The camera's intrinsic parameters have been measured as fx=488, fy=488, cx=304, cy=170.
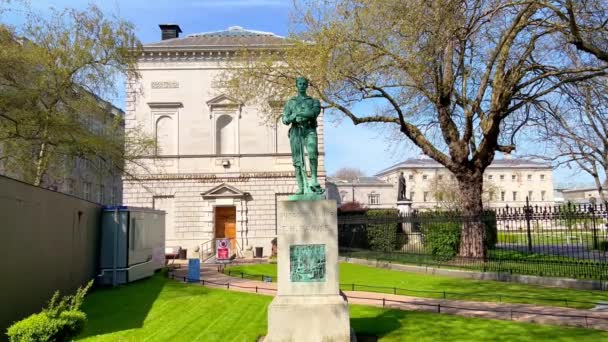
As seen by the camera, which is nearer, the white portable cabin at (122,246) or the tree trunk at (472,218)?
the white portable cabin at (122,246)

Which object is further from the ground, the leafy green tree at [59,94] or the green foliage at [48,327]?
the leafy green tree at [59,94]

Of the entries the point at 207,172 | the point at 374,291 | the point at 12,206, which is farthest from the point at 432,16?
the point at 207,172

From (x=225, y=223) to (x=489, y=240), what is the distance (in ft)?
51.9

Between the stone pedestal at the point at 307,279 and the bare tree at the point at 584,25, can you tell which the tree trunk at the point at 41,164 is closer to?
the stone pedestal at the point at 307,279

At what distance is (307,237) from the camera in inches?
344

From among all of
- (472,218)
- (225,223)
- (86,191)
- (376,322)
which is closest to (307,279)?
(376,322)

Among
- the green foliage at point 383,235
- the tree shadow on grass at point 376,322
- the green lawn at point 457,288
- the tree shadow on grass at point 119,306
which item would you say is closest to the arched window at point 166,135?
the green lawn at point 457,288

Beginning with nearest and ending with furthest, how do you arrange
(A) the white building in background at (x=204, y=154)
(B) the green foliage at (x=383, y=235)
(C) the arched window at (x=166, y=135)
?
1. (B) the green foliage at (x=383, y=235)
2. (A) the white building in background at (x=204, y=154)
3. (C) the arched window at (x=166, y=135)

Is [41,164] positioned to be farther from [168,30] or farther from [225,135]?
[168,30]

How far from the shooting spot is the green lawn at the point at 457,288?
12882 millimetres

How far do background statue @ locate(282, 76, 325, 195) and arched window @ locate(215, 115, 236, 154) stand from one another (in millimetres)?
22484

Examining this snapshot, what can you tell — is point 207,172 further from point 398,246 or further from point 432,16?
point 432,16

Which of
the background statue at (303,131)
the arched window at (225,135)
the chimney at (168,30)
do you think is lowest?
the background statue at (303,131)

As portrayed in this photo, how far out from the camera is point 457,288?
15.2m
